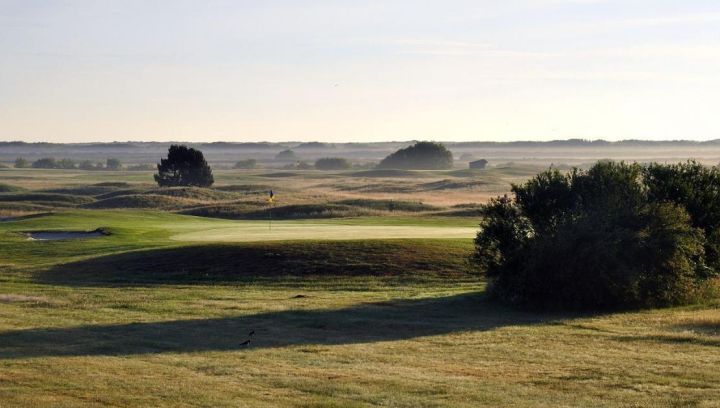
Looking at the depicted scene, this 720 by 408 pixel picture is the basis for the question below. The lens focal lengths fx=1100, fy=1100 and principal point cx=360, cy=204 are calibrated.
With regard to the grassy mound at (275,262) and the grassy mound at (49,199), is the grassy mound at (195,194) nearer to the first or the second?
the grassy mound at (49,199)

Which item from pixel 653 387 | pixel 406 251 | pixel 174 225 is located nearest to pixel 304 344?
pixel 653 387

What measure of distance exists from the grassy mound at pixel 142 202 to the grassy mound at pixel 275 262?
48.3 m

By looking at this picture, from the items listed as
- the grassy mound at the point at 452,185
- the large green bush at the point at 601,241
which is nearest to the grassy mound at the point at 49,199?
the grassy mound at the point at 452,185

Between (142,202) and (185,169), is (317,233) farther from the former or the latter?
(185,169)

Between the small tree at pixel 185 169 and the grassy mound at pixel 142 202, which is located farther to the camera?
the small tree at pixel 185 169

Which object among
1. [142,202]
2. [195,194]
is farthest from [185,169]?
[142,202]

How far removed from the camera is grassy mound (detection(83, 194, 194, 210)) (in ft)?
327

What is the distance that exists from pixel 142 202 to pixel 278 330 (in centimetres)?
7223

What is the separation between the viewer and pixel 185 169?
130 m

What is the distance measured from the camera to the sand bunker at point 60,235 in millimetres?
62219

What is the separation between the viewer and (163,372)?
24.4 metres

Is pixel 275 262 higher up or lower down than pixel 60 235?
higher up

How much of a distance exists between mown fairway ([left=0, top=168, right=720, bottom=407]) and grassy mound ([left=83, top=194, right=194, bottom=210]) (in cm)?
4242

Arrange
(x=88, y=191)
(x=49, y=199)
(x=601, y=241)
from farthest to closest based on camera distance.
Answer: (x=88, y=191), (x=49, y=199), (x=601, y=241)
